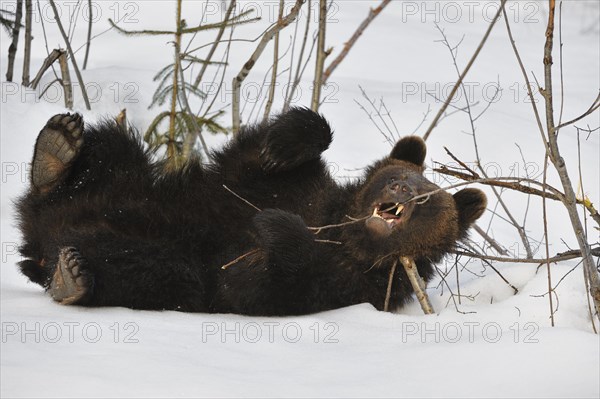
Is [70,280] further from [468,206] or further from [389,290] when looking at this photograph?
[468,206]

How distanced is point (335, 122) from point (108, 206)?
4114 millimetres

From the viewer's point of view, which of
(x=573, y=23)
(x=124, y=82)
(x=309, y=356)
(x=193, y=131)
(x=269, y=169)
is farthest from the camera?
(x=573, y=23)

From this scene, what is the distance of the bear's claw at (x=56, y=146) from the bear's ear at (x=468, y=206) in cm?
228

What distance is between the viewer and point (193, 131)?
7613 millimetres

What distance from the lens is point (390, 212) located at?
196 inches

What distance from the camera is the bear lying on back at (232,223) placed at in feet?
15.2

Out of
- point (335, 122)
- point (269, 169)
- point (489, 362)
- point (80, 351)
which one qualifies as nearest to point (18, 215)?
point (269, 169)

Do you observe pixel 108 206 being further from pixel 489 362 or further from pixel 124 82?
pixel 124 82

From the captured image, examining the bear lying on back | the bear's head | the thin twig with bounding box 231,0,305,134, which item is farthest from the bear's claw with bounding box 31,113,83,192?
the thin twig with bounding box 231,0,305,134

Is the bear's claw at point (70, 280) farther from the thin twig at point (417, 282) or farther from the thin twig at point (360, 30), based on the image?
the thin twig at point (360, 30)

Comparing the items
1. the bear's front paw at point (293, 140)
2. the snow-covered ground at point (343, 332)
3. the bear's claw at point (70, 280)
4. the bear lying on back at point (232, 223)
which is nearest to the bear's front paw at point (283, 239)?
the bear lying on back at point (232, 223)

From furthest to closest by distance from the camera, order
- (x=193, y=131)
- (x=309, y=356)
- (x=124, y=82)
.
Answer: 1. (x=124, y=82)
2. (x=193, y=131)
3. (x=309, y=356)

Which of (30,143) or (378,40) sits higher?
(378,40)

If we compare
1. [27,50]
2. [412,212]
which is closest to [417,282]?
[412,212]
